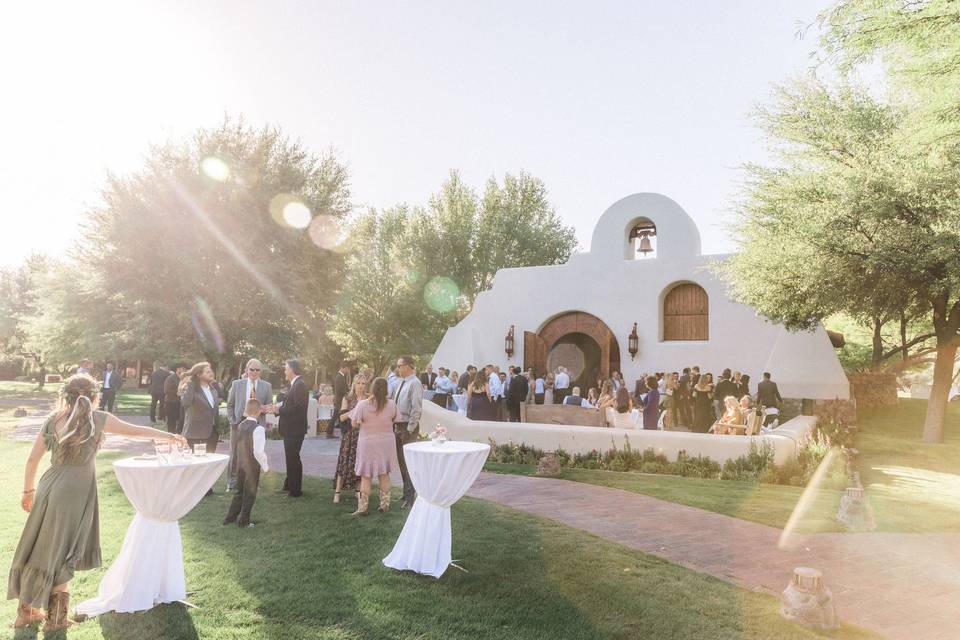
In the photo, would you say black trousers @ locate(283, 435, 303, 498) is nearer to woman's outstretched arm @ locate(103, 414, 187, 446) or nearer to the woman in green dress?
woman's outstretched arm @ locate(103, 414, 187, 446)

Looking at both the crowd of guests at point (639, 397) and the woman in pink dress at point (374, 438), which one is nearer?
the woman in pink dress at point (374, 438)

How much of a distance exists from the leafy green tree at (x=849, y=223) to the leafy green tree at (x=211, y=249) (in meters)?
13.2

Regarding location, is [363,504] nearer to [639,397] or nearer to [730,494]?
[730,494]

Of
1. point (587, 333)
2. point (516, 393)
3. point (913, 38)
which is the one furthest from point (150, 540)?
point (587, 333)

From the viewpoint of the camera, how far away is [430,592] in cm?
502

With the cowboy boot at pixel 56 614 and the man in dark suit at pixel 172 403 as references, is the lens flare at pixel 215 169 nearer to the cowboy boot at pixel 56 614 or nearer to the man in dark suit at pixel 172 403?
the man in dark suit at pixel 172 403

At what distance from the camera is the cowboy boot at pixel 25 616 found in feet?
13.8

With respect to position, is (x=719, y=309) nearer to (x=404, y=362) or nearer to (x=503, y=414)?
(x=503, y=414)

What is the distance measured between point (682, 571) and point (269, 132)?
62.2ft

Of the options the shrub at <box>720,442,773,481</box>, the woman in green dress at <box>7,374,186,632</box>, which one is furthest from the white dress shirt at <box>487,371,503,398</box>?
the woman in green dress at <box>7,374,186,632</box>

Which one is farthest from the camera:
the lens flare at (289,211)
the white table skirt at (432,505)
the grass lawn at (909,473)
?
the lens flare at (289,211)

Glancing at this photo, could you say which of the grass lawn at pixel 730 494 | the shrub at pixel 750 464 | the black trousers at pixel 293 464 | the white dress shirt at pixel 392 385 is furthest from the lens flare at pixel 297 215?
the shrub at pixel 750 464

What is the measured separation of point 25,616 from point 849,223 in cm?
1490

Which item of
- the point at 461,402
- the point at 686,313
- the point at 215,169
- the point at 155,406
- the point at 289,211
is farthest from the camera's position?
the point at 289,211
